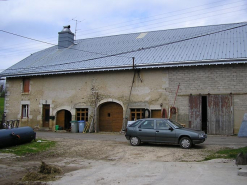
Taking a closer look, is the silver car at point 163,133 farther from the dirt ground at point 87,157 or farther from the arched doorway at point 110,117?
the arched doorway at point 110,117

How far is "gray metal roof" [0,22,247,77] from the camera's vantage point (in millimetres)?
18078

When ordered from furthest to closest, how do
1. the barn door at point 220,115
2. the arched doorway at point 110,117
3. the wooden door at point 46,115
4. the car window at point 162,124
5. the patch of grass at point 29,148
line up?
the wooden door at point 46,115 → the arched doorway at point 110,117 → the barn door at point 220,115 → the car window at point 162,124 → the patch of grass at point 29,148

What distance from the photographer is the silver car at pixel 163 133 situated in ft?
38.2

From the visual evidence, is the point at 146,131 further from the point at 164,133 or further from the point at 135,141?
the point at 164,133

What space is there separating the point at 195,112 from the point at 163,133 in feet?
21.4

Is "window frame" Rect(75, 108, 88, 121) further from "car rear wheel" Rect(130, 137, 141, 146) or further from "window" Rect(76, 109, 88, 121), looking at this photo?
"car rear wheel" Rect(130, 137, 141, 146)

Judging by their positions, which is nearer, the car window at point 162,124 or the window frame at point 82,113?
the car window at point 162,124

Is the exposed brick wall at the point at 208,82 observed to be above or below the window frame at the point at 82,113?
above

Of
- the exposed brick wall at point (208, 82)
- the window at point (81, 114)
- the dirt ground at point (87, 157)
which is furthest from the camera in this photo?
the window at point (81, 114)

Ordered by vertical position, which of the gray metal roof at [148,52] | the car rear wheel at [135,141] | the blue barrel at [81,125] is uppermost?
the gray metal roof at [148,52]

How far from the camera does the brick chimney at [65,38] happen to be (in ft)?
88.9

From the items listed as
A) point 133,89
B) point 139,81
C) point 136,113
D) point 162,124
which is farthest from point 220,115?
point 162,124

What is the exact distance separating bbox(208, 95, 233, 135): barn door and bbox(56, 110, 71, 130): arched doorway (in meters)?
11.1

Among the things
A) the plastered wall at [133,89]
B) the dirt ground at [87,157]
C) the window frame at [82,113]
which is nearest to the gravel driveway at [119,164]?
the dirt ground at [87,157]
